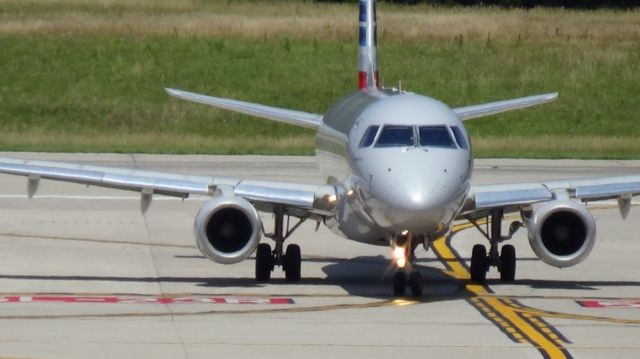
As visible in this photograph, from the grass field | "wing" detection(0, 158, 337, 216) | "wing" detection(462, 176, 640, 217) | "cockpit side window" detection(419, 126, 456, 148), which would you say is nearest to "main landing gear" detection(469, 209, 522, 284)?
"wing" detection(462, 176, 640, 217)

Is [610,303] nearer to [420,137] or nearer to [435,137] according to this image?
[435,137]

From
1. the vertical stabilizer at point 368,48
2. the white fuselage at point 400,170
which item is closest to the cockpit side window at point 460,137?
the white fuselage at point 400,170

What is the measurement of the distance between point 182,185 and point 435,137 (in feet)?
12.6

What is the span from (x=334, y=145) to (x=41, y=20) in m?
50.0

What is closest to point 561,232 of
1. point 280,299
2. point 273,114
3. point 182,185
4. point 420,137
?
point 420,137

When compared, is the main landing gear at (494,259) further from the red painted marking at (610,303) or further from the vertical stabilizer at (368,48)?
the vertical stabilizer at (368,48)

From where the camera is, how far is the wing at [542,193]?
23.0 m

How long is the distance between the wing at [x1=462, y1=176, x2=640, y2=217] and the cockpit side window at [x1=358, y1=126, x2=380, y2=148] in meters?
1.65

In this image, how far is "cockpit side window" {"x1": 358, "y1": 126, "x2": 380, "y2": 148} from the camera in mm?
22234

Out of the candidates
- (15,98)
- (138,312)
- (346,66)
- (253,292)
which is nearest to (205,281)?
(253,292)

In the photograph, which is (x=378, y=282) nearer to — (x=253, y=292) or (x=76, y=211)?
(x=253, y=292)

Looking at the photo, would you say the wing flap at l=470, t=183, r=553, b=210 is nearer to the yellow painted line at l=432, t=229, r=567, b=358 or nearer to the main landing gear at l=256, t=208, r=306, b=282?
→ the yellow painted line at l=432, t=229, r=567, b=358

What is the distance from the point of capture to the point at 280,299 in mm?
22000

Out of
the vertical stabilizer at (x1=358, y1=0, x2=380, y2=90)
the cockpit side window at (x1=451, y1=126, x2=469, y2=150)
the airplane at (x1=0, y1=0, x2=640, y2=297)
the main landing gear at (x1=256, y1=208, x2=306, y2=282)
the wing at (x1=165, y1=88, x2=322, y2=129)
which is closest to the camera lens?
the airplane at (x1=0, y1=0, x2=640, y2=297)
